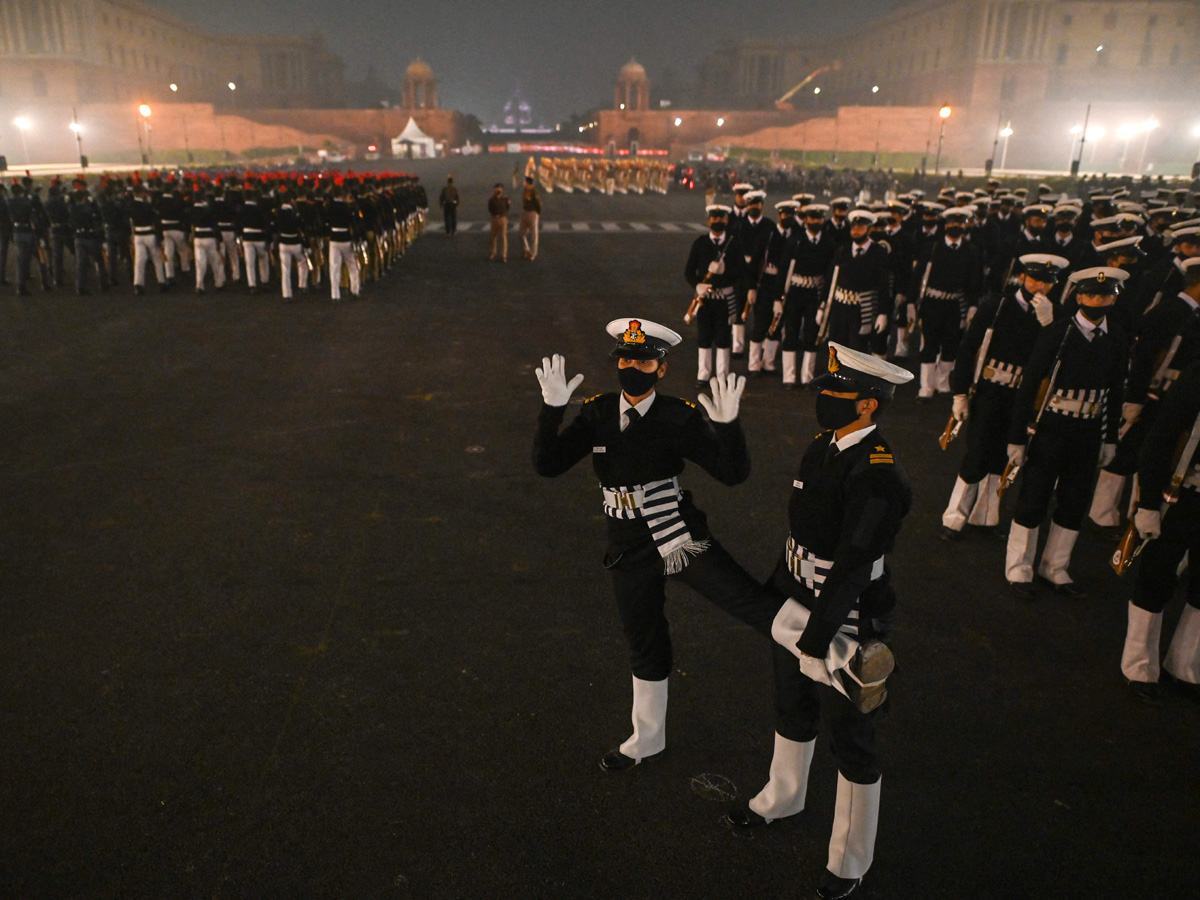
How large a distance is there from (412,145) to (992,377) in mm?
97039

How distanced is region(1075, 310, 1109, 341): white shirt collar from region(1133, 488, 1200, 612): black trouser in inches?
52.9

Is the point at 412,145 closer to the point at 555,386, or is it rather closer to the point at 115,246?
the point at 115,246

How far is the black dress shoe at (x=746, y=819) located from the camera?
12.4 ft

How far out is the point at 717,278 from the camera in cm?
1024

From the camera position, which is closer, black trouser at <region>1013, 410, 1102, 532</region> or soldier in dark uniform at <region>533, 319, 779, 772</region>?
soldier in dark uniform at <region>533, 319, 779, 772</region>

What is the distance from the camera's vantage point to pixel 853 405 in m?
3.24

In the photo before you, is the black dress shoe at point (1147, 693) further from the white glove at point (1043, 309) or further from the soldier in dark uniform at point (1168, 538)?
the white glove at point (1043, 309)

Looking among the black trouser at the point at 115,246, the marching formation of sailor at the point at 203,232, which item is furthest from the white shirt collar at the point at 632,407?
the black trouser at the point at 115,246

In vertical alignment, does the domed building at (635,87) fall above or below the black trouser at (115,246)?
above

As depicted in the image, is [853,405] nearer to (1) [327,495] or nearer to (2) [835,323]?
(1) [327,495]

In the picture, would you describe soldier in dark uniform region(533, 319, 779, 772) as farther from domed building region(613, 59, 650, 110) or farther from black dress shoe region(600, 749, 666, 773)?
domed building region(613, 59, 650, 110)

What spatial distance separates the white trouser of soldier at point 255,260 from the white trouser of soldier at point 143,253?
5.40 feet

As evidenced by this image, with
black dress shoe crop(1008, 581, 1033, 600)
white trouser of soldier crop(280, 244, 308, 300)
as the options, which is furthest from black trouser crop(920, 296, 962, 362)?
white trouser of soldier crop(280, 244, 308, 300)

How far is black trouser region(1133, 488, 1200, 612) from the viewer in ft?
15.1
